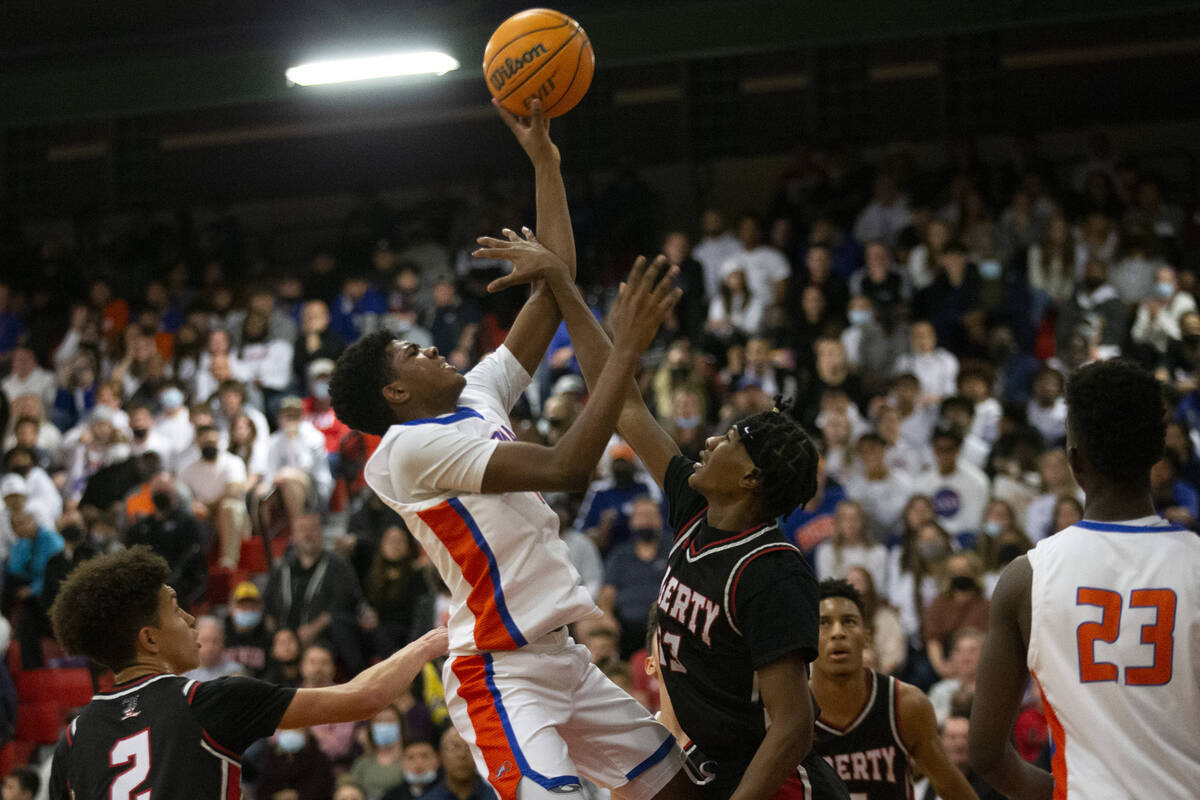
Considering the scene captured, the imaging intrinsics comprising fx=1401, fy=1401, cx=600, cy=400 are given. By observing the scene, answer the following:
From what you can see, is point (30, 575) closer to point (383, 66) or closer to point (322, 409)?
point (322, 409)

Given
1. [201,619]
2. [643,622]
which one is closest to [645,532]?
[643,622]

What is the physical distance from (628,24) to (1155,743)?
883 cm

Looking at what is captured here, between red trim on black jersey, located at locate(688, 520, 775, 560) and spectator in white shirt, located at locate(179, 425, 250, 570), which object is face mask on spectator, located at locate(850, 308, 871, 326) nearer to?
spectator in white shirt, located at locate(179, 425, 250, 570)

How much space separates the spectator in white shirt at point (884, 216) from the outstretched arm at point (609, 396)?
1004cm

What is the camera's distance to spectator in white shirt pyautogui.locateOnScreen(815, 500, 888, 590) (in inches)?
373

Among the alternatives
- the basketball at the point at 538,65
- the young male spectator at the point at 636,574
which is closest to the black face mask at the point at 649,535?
the young male spectator at the point at 636,574

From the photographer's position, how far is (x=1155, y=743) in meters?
2.94

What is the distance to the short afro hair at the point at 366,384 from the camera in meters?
4.16

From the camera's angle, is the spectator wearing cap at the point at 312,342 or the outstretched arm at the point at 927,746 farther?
the spectator wearing cap at the point at 312,342

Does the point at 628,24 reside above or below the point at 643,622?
above

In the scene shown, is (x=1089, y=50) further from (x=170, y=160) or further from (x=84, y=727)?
(x=84, y=727)

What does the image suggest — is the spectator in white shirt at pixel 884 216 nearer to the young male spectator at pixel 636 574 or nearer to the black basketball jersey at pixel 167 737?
the young male spectator at pixel 636 574

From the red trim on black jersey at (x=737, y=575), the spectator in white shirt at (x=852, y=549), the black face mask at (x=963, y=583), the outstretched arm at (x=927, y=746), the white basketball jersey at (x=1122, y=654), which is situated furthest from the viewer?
the spectator in white shirt at (x=852, y=549)

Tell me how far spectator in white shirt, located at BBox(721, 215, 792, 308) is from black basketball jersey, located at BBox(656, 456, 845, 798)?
29.5 feet
